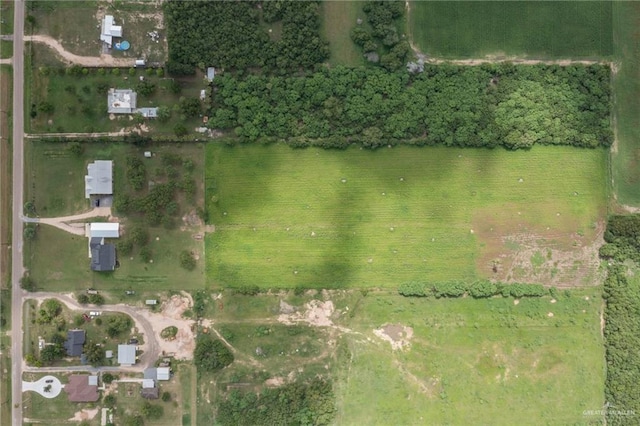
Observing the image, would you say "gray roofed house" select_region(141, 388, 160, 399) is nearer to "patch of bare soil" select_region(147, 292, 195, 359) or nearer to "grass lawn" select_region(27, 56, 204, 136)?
"patch of bare soil" select_region(147, 292, 195, 359)

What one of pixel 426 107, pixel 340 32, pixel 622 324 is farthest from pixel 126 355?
pixel 622 324

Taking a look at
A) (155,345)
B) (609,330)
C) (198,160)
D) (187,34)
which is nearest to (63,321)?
(155,345)

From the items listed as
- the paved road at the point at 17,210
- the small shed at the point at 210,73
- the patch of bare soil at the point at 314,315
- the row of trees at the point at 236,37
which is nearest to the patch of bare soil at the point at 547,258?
the patch of bare soil at the point at 314,315

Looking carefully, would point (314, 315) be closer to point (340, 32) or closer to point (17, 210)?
point (340, 32)

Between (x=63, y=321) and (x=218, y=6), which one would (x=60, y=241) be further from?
(x=218, y=6)

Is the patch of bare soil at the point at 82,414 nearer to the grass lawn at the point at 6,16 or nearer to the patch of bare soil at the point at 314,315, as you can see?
the patch of bare soil at the point at 314,315
